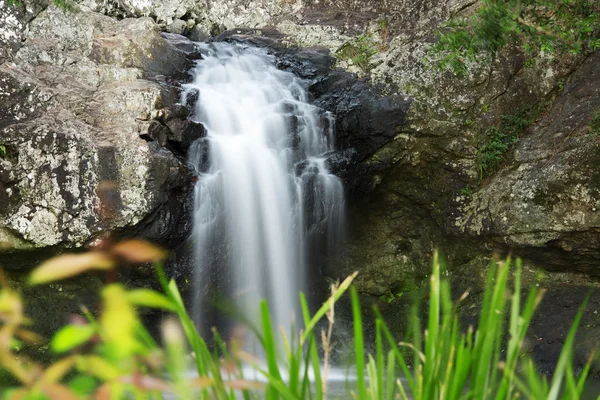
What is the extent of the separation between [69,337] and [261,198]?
6.48 metres

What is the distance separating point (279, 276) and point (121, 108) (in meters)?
2.96

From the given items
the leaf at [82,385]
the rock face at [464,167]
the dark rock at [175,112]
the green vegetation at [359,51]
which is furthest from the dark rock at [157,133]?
the leaf at [82,385]

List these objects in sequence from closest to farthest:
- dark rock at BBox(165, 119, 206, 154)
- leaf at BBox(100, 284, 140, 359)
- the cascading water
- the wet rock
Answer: leaf at BBox(100, 284, 140, 359), dark rock at BBox(165, 119, 206, 154), the cascading water, the wet rock

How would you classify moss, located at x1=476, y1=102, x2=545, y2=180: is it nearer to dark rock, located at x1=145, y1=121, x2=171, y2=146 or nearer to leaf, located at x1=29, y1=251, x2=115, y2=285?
dark rock, located at x1=145, y1=121, x2=171, y2=146

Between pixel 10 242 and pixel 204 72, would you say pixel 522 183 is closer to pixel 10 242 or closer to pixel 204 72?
pixel 204 72

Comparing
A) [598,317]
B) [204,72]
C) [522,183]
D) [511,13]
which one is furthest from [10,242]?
[598,317]

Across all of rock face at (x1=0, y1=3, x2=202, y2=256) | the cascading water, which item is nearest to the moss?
the cascading water

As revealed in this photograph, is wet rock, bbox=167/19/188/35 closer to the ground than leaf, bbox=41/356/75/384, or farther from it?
farther from it

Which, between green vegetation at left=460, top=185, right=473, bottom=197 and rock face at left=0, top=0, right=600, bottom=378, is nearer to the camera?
rock face at left=0, top=0, right=600, bottom=378

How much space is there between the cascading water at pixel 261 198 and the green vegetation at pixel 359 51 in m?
1.25

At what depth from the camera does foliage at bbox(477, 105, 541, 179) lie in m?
6.86

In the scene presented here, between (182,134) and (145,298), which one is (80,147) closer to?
(182,134)

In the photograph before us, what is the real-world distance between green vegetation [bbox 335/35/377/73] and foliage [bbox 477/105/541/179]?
2.24 m

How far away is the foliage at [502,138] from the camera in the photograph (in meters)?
6.86
